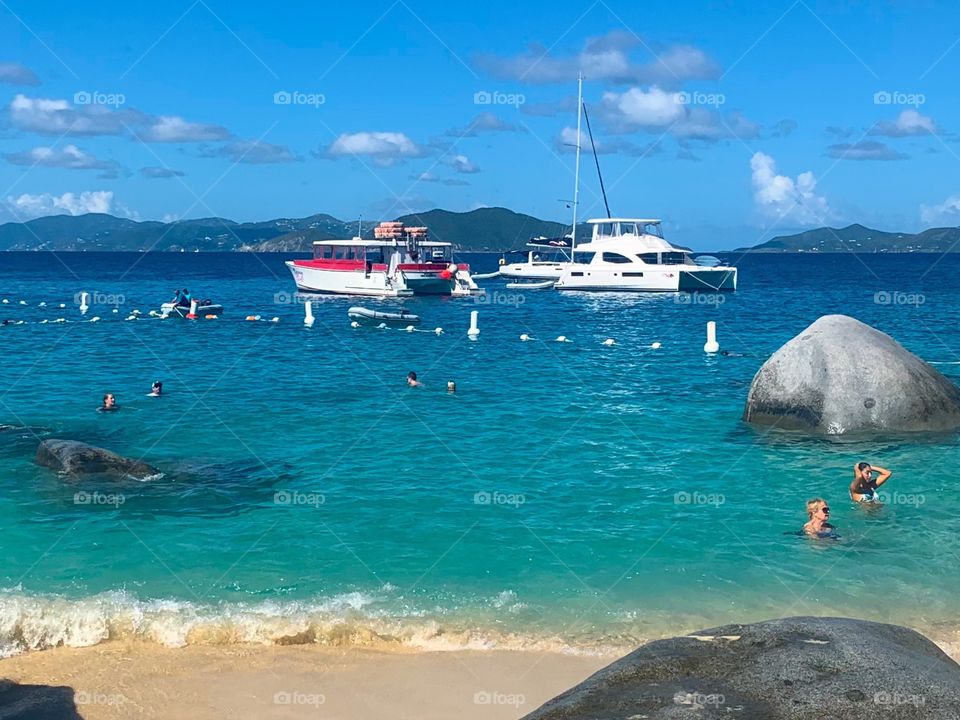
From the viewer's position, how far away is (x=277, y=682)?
32.4 ft

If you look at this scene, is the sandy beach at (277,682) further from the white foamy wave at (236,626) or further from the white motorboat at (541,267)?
the white motorboat at (541,267)

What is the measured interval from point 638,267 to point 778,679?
6964cm

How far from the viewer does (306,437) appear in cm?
2133

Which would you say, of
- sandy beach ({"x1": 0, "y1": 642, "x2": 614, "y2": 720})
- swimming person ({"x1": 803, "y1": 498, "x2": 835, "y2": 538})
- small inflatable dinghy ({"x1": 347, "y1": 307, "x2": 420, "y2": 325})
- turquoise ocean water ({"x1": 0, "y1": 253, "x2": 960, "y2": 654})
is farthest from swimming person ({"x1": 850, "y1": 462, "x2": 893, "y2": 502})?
small inflatable dinghy ({"x1": 347, "y1": 307, "x2": 420, "y2": 325})

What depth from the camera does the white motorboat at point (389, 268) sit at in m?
65.3

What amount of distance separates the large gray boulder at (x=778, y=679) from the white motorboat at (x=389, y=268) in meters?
59.9

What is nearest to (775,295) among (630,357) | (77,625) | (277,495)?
(630,357)

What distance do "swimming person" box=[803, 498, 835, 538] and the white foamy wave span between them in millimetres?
5249

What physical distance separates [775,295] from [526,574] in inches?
3078

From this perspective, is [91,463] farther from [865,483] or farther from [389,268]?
[389,268]

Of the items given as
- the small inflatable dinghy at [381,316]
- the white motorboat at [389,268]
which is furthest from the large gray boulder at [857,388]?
the white motorboat at [389,268]

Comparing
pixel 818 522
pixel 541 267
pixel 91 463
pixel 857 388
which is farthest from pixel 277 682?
pixel 541 267

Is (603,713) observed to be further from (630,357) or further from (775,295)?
(775,295)

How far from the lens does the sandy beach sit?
9.23 metres
